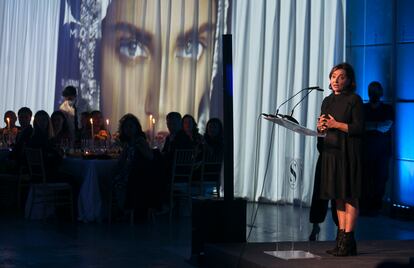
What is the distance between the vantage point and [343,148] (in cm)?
615

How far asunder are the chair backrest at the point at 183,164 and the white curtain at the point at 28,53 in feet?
16.1

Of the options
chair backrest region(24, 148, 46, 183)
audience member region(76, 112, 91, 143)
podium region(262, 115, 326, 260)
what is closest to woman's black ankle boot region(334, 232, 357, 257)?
podium region(262, 115, 326, 260)

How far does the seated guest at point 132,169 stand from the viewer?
961 cm

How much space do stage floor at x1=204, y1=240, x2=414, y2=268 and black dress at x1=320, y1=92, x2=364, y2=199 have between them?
49 centimetres

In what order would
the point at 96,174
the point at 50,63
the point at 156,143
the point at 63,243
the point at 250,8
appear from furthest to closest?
the point at 50,63 < the point at 250,8 < the point at 156,143 < the point at 96,174 < the point at 63,243

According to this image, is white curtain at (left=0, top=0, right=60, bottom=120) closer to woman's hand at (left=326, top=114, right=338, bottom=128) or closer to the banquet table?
the banquet table

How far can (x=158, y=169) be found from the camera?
9.93 meters

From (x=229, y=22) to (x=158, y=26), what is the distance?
1142mm

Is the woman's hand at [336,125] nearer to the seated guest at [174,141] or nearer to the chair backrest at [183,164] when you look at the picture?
the chair backrest at [183,164]

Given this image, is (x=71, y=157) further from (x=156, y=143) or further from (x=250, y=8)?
(x=250, y=8)

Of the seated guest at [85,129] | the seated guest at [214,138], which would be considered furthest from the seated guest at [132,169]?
the seated guest at [85,129]

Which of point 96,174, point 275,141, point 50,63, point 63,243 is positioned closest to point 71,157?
point 96,174

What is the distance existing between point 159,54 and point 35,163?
13.0ft

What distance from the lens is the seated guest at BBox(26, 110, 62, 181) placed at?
995 cm
